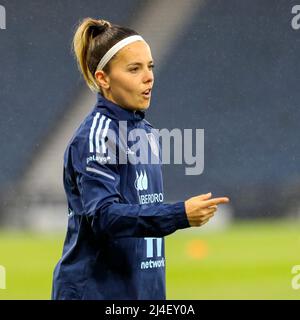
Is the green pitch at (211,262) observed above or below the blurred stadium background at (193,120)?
below

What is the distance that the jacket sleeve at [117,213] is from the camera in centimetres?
305

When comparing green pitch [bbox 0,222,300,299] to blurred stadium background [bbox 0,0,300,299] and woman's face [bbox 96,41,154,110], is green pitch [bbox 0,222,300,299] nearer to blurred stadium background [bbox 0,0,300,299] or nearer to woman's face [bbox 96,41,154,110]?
blurred stadium background [bbox 0,0,300,299]

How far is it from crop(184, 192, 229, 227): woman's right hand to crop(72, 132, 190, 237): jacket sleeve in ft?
0.06

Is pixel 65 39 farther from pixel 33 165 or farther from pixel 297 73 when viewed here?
pixel 297 73

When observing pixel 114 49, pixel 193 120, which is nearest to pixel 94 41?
pixel 114 49

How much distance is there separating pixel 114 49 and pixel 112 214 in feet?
1.91

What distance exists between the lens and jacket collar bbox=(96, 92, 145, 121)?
329 cm

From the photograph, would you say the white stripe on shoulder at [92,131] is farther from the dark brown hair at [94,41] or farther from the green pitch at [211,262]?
the green pitch at [211,262]

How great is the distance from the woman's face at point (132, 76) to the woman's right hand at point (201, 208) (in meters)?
0.46

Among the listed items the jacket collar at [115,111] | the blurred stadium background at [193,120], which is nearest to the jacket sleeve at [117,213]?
the jacket collar at [115,111]

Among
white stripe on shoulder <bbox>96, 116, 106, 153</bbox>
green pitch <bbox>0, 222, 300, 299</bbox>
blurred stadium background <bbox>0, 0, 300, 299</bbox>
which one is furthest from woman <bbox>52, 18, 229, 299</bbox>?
blurred stadium background <bbox>0, 0, 300, 299</bbox>

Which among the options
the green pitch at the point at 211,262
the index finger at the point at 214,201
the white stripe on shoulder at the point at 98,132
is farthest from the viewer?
the green pitch at the point at 211,262

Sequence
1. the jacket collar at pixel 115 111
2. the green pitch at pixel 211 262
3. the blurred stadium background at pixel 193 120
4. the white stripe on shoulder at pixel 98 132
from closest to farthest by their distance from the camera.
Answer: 1. the white stripe on shoulder at pixel 98 132
2. the jacket collar at pixel 115 111
3. the green pitch at pixel 211 262
4. the blurred stadium background at pixel 193 120

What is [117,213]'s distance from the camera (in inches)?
120
